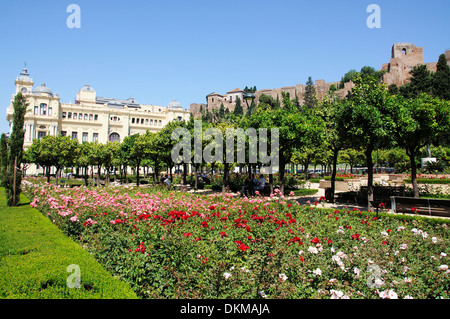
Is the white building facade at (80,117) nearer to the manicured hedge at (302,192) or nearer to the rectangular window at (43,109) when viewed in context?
the rectangular window at (43,109)

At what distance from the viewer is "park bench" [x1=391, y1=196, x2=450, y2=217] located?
356 inches

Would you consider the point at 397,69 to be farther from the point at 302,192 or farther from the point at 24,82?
the point at 24,82

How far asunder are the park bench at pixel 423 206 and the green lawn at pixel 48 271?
8.51 meters

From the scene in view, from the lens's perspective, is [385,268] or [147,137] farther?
[147,137]

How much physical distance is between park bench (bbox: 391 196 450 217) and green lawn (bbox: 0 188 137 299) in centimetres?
851

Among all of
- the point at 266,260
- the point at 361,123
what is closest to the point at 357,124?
the point at 361,123

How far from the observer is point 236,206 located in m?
8.07

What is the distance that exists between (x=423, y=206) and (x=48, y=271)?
10.4 metres

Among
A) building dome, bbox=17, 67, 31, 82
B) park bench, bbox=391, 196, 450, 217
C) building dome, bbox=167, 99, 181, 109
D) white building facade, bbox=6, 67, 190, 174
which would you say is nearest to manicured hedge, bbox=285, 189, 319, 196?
park bench, bbox=391, 196, 450, 217

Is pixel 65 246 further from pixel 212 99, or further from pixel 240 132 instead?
pixel 212 99

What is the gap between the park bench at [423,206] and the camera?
29.7ft

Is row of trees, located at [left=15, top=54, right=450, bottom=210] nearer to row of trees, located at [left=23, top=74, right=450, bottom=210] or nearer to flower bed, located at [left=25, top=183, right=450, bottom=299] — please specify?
row of trees, located at [left=23, top=74, right=450, bottom=210]

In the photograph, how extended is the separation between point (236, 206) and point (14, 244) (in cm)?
503
